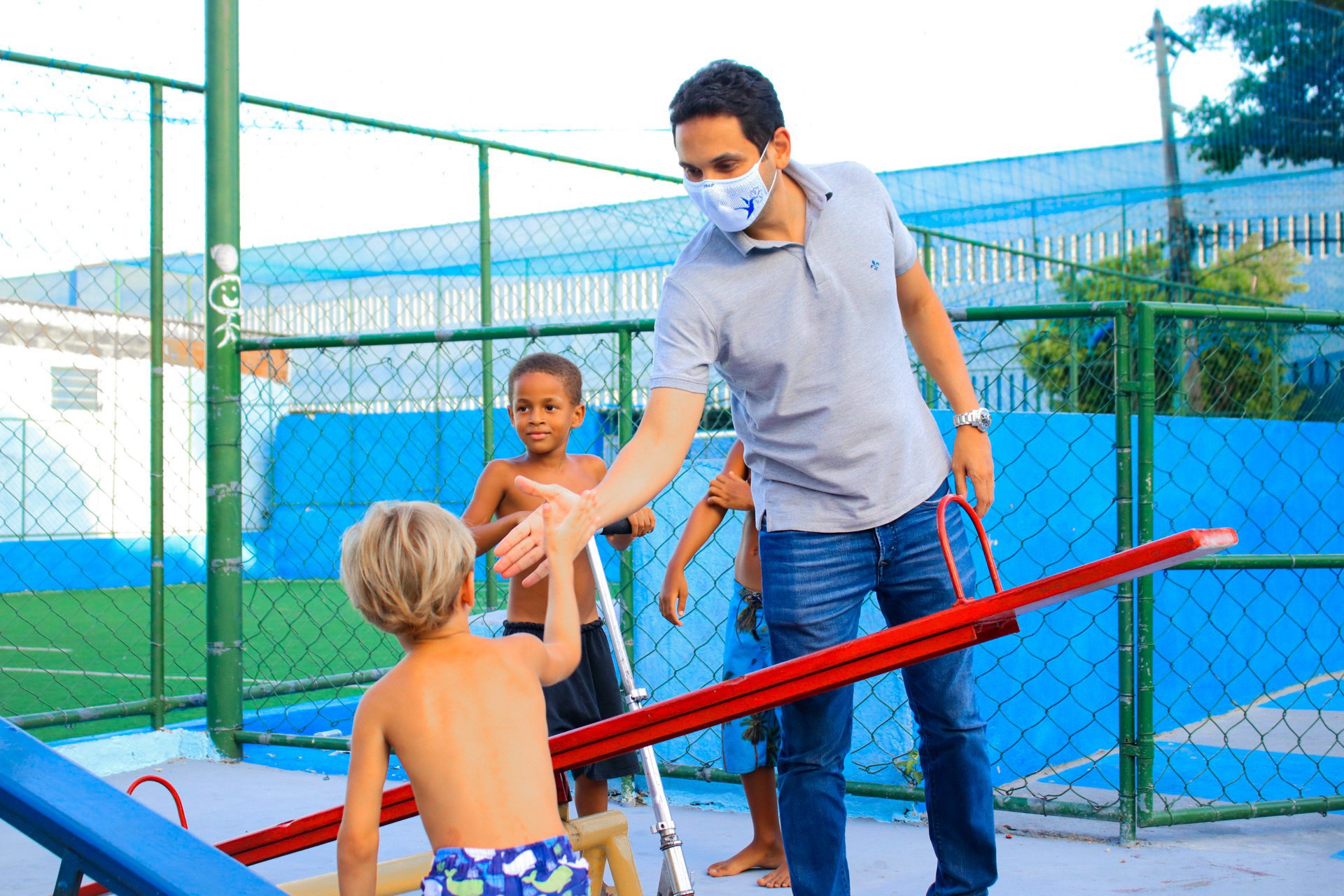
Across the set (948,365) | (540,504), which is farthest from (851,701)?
(540,504)

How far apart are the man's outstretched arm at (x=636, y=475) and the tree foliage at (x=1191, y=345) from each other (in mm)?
6180

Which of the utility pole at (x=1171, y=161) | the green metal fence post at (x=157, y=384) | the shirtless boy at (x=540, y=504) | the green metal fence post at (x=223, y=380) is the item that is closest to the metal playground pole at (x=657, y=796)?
the shirtless boy at (x=540, y=504)

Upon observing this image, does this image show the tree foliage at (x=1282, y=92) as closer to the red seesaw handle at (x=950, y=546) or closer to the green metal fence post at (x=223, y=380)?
the green metal fence post at (x=223, y=380)

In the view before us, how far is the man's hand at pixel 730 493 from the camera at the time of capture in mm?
3088

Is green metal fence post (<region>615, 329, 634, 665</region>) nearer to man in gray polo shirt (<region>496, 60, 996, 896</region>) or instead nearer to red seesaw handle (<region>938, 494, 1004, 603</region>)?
man in gray polo shirt (<region>496, 60, 996, 896</region>)

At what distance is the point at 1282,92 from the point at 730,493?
1407 cm

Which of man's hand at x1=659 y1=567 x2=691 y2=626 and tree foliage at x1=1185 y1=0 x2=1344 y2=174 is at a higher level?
tree foliage at x1=1185 y1=0 x2=1344 y2=174

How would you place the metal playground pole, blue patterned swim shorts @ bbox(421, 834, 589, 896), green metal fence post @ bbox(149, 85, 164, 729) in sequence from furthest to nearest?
green metal fence post @ bbox(149, 85, 164, 729) < the metal playground pole < blue patterned swim shorts @ bbox(421, 834, 589, 896)

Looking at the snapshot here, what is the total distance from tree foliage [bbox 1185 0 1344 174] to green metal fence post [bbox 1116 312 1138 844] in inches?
476

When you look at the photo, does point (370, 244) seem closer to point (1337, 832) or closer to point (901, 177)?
point (901, 177)

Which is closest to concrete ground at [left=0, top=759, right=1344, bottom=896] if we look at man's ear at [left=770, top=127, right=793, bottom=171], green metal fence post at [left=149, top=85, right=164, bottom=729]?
green metal fence post at [left=149, top=85, right=164, bottom=729]

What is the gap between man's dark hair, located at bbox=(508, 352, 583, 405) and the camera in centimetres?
342

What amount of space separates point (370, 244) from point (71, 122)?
460 centimetres

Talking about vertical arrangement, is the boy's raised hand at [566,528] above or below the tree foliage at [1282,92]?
below
